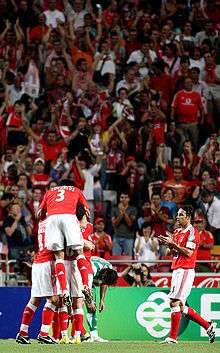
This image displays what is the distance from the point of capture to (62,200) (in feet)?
51.8

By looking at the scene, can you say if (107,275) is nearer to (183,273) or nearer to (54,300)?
Answer: (183,273)

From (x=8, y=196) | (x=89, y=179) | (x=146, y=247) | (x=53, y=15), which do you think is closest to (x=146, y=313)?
(x=146, y=247)

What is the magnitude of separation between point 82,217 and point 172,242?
176 centimetres

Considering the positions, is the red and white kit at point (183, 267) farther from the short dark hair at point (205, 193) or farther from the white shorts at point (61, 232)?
the short dark hair at point (205, 193)

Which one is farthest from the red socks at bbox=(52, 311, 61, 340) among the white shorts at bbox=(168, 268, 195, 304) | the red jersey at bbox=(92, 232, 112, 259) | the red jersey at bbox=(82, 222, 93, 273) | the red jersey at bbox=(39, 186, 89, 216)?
the red jersey at bbox=(92, 232, 112, 259)

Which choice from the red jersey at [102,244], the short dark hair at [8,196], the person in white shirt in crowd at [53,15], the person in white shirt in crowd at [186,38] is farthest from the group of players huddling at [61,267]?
the person in white shirt in crowd at [53,15]

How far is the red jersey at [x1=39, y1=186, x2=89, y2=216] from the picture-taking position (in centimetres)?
1573

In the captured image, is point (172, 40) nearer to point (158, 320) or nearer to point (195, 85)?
point (195, 85)

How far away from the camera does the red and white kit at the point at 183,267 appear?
17516mm

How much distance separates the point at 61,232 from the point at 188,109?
31.8ft

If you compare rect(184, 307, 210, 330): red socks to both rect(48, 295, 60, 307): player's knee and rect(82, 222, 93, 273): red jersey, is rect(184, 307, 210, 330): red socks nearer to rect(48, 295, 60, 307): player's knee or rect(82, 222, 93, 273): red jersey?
rect(82, 222, 93, 273): red jersey

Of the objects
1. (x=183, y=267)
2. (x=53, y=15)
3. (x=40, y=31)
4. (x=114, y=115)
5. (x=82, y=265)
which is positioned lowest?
(x=183, y=267)

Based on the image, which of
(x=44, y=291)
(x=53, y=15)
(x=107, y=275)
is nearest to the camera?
(x=44, y=291)

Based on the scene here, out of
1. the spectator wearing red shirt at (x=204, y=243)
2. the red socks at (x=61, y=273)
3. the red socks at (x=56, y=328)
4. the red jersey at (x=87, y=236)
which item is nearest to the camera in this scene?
the red socks at (x=61, y=273)
